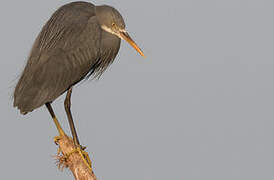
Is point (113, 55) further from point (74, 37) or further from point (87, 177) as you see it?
point (87, 177)

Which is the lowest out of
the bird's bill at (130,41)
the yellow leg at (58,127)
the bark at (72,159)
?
the bark at (72,159)

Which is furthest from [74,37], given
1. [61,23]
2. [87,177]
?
[87,177]

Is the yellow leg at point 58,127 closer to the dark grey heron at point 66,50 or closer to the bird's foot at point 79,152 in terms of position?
the bird's foot at point 79,152

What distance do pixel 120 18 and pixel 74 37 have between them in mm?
534

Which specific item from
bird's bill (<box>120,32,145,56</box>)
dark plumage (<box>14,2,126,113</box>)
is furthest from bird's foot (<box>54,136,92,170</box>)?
bird's bill (<box>120,32,145,56</box>)

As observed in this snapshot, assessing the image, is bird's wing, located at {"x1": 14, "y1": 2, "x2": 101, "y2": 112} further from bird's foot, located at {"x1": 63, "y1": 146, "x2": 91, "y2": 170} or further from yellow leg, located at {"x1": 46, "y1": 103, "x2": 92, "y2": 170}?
bird's foot, located at {"x1": 63, "y1": 146, "x2": 91, "y2": 170}

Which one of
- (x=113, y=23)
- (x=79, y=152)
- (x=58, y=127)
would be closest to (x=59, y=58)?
(x=113, y=23)

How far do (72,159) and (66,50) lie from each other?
3.84ft

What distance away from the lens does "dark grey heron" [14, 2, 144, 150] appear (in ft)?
27.9

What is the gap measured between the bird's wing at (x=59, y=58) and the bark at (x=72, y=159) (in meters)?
0.56

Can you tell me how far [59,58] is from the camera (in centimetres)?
853

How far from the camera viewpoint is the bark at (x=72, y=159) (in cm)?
856

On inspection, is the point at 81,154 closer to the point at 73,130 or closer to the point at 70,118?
the point at 73,130

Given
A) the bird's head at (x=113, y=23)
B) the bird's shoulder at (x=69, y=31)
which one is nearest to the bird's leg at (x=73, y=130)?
the bird's shoulder at (x=69, y=31)
